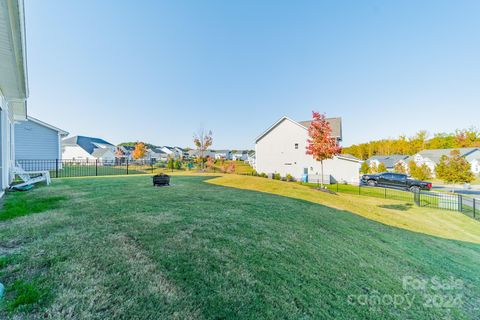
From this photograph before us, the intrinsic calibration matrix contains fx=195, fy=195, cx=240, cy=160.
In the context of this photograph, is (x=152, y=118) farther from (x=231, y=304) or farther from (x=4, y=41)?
(x=231, y=304)

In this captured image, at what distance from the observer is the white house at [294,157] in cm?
2300

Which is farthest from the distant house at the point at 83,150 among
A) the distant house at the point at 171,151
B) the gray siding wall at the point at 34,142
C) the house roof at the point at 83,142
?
the distant house at the point at 171,151

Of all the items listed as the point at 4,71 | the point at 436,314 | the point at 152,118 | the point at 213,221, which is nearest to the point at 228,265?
the point at 213,221

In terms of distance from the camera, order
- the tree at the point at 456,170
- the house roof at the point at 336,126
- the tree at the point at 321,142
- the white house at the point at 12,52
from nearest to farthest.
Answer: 1. the white house at the point at 12,52
2. the tree at the point at 321,142
3. the tree at the point at 456,170
4. the house roof at the point at 336,126

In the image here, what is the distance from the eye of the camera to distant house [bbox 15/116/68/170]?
15.1 metres

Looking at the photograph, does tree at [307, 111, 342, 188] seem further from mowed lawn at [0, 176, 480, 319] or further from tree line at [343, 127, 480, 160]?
tree line at [343, 127, 480, 160]

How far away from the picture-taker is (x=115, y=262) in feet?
7.75

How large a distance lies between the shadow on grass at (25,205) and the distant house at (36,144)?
1294 centimetres

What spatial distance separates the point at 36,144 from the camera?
15.9 meters

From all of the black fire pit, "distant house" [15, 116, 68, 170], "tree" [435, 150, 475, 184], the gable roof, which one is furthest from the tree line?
"distant house" [15, 116, 68, 170]

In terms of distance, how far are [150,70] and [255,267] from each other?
19247 millimetres

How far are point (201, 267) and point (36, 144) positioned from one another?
832 inches

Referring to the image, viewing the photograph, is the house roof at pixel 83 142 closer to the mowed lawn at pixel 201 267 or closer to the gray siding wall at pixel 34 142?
the gray siding wall at pixel 34 142

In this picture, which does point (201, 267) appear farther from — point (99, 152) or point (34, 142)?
point (99, 152)
